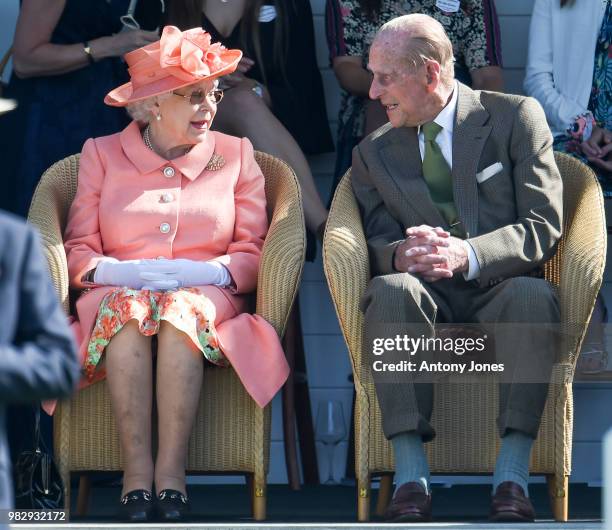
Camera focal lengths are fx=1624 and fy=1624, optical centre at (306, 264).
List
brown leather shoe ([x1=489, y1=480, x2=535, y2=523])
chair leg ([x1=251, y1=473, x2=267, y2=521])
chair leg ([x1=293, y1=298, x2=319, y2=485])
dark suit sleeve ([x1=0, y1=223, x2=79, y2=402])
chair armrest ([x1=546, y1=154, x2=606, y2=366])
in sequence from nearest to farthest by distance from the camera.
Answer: dark suit sleeve ([x1=0, y1=223, x2=79, y2=402]) < brown leather shoe ([x1=489, y1=480, x2=535, y2=523]) < chair armrest ([x1=546, y1=154, x2=606, y2=366]) < chair leg ([x1=251, y1=473, x2=267, y2=521]) < chair leg ([x1=293, y1=298, x2=319, y2=485])

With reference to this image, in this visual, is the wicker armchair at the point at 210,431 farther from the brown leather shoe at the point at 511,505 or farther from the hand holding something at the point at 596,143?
the hand holding something at the point at 596,143

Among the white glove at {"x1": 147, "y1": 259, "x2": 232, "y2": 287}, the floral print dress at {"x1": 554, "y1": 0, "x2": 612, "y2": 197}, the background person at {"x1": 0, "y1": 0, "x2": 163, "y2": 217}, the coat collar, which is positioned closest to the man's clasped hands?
the white glove at {"x1": 147, "y1": 259, "x2": 232, "y2": 287}

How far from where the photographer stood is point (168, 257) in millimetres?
4707

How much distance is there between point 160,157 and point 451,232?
0.91 metres

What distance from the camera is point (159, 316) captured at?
4.37 meters

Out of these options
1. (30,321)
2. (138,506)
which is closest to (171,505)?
(138,506)

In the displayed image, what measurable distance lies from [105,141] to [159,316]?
0.79 meters

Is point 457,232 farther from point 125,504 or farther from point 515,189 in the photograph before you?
point 125,504

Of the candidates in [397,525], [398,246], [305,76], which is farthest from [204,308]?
[305,76]

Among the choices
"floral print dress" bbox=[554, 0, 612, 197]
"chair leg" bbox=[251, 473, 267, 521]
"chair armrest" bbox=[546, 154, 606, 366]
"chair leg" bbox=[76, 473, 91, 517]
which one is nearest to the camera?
"chair armrest" bbox=[546, 154, 606, 366]

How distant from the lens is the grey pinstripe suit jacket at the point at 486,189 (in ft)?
14.7

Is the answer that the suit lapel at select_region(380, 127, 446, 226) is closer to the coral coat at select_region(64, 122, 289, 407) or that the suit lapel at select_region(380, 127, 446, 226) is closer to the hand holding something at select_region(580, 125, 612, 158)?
the coral coat at select_region(64, 122, 289, 407)

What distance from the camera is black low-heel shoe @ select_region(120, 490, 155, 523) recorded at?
429cm

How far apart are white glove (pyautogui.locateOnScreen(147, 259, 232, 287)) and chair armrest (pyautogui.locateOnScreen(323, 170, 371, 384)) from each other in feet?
1.07
